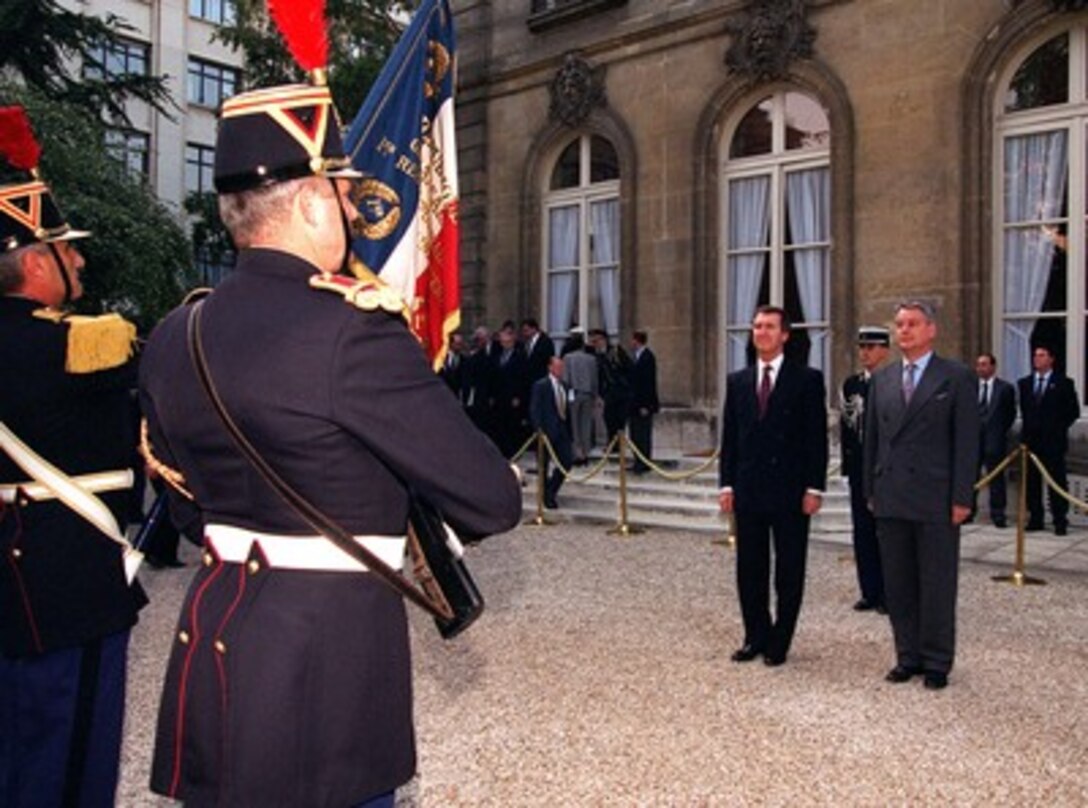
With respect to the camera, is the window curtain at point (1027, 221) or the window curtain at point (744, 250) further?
the window curtain at point (744, 250)

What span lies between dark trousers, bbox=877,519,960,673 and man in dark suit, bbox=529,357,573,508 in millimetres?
6893

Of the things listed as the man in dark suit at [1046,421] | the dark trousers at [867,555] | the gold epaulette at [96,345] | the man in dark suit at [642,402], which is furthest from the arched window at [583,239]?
the gold epaulette at [96,345]

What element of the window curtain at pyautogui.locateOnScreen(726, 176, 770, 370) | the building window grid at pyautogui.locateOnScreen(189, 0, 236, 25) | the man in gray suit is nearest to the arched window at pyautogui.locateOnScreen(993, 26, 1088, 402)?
the window curtain at pyautogui.locateOnScreen(726, 176, 770, 370)

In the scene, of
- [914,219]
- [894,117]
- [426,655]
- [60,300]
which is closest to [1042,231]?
[914,219]

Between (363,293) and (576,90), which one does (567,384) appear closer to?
(576,90)

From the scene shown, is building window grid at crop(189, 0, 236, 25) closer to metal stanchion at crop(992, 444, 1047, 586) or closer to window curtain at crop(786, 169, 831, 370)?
window curtain at crop(786, 169, 831, 370)

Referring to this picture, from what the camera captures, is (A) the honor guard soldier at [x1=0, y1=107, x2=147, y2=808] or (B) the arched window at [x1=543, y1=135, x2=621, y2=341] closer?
(A) the honor guard soldier at [x1=0, y1=107, x2=147, y2=808]

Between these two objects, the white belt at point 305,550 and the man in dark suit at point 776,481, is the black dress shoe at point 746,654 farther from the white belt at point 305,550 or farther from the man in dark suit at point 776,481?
the white belt at point 305,550

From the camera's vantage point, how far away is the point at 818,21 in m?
13.3

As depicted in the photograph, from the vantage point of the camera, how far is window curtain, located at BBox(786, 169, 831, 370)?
13.8 metres

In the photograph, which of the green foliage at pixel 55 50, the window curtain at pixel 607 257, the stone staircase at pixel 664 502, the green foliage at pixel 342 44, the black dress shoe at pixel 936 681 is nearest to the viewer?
the black dress shoe at pixel 936 681

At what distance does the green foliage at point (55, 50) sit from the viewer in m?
15.0

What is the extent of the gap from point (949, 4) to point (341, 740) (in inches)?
492

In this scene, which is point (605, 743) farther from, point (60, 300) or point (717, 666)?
point (60, 300)
